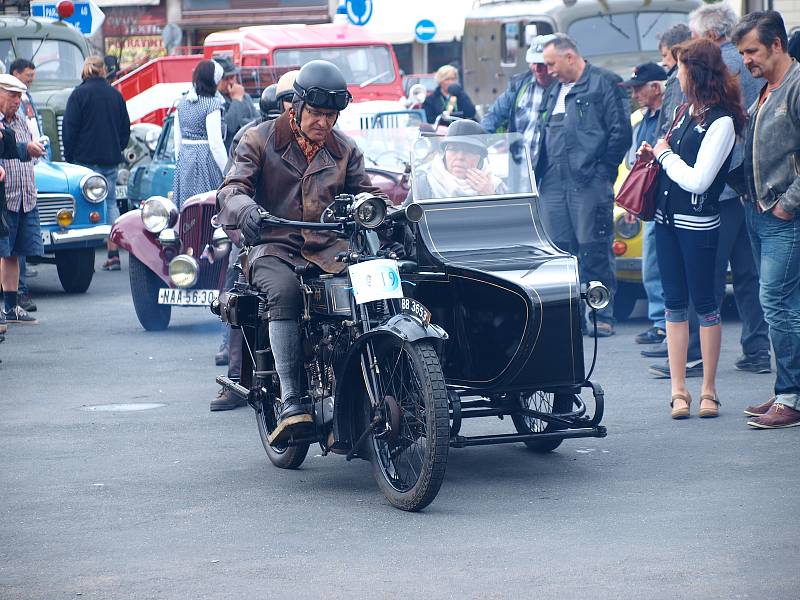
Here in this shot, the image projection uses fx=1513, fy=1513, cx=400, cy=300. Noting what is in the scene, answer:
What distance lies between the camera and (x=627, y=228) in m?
11.4

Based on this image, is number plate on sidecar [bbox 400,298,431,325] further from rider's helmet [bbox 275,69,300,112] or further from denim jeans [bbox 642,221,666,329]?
denim jeans [bbox 642,221,666,329]

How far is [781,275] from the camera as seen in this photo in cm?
749

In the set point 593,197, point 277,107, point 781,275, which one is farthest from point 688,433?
point 593,197

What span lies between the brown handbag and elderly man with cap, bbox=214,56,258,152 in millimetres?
5755

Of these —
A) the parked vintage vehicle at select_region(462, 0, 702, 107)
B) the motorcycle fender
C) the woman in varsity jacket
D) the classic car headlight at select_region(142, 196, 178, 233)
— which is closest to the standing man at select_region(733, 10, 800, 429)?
the woman in varsity jacket

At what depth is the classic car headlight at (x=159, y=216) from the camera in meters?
11.4

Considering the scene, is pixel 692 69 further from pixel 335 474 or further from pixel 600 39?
pixel 600 39

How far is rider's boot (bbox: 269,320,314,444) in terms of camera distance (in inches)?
254

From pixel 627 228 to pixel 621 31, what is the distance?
27.2 feet

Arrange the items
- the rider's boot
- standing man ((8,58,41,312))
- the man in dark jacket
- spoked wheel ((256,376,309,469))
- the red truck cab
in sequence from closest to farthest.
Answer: the rider's boot, spoked wheel ((256,376,309,469)), standing man ((8,58,41,312)), the man in dark jacket, the red truck cab

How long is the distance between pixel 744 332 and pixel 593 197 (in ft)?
5.96

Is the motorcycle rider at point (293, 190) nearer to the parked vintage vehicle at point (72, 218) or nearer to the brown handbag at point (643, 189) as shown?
the brown handbag at point (643, 189)

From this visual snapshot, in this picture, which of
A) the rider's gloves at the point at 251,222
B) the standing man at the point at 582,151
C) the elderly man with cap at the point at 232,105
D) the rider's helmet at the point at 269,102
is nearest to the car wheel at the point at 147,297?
the elderly man with cap at the point at 232,105

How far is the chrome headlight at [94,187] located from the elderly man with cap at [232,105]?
63.0 inches
